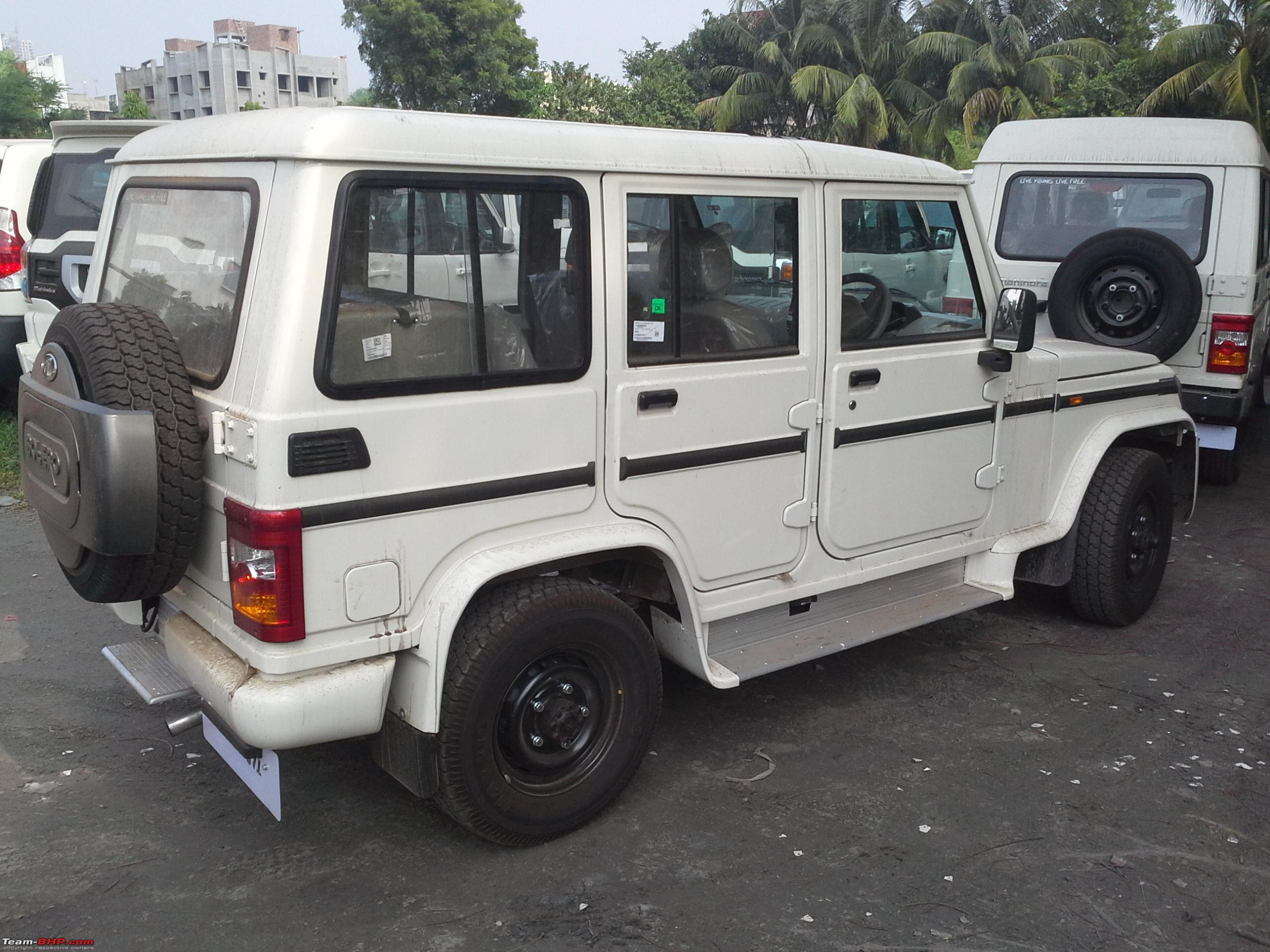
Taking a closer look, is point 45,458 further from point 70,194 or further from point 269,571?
point 70,194

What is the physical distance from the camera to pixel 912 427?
165 inches

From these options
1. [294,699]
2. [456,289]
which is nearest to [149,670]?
[294,699]

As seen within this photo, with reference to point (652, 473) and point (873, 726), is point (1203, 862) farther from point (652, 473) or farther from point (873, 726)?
point (652, 473)

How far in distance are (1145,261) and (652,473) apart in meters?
4.28

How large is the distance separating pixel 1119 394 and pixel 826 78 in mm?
26827

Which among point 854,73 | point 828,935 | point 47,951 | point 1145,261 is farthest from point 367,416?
point 854,73

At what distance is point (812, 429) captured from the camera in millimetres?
3887

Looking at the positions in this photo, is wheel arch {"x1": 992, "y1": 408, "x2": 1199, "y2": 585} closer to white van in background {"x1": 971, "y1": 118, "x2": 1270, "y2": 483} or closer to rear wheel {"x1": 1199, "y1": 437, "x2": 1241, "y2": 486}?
white van in background {"x1": 971, "y1": 118, "x2": 1270, "y2": 483}

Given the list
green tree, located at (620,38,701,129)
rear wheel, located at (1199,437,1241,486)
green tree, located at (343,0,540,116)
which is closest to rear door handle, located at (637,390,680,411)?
rear wheel, located at (1199,437,1241,486)

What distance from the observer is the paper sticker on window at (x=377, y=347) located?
9.59 feet

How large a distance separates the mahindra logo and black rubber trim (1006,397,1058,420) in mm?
3351

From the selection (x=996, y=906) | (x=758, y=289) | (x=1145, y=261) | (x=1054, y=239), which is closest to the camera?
(x=996, y=906)

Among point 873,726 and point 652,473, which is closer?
point 652,473

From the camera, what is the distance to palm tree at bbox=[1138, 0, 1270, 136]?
18.3m
